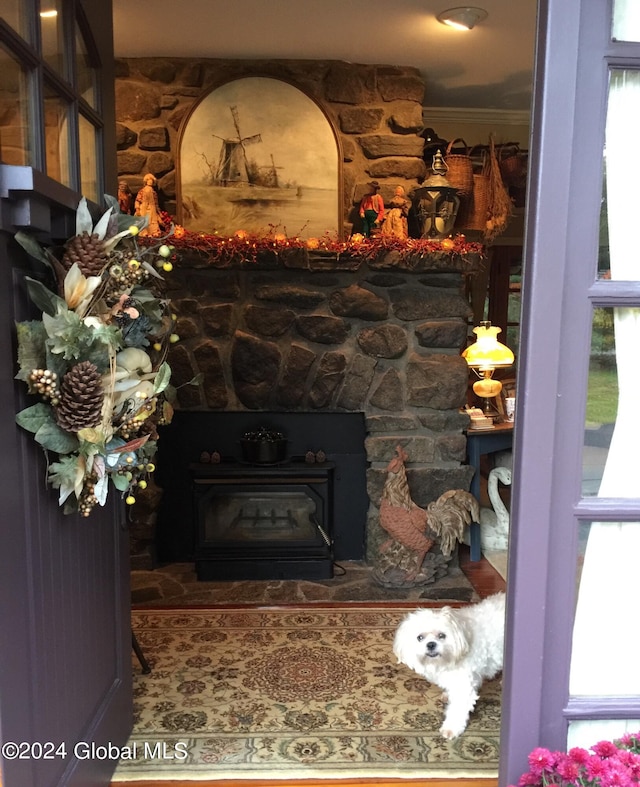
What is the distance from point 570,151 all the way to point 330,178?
2312mm

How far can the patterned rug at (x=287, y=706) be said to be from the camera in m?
1.75

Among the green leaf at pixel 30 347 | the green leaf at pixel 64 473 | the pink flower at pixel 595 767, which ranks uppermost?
the green leaf at pixel 30 347

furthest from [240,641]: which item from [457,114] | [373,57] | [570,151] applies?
[457,114]

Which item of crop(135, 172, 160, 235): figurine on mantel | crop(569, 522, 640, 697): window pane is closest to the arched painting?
crop(135, 172, 160, 235): figurine on mantel

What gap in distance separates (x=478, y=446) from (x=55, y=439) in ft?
8.14

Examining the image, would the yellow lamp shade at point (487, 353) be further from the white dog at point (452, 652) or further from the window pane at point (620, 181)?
the window pane at point (620, 181)

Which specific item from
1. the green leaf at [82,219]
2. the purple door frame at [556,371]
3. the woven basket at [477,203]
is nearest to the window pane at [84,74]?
the green leaf at [82,219]

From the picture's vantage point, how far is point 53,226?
4.18 ft

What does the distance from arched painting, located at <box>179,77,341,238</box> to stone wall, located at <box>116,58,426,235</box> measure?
6 centimetres

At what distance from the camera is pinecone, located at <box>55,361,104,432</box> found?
1.20 meters

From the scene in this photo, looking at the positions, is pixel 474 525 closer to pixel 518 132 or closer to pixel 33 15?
pixel 518 132

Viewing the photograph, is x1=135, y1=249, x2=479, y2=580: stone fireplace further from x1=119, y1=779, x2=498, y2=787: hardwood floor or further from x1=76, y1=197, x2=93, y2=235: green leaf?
x1=76, y1=197, x2=93, y2=235: green leaf

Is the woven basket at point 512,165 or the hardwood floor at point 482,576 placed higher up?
the woven basket at point 512,165

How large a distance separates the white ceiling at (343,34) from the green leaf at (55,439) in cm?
210
